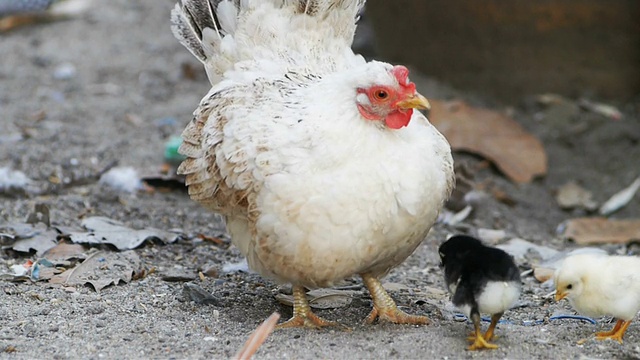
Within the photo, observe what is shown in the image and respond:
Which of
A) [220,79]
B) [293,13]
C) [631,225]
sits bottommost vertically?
[631,225]

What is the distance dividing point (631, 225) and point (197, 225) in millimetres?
3036

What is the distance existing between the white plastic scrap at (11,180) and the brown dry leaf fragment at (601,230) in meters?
3.78

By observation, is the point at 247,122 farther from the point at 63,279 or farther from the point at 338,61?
the point at 63,279

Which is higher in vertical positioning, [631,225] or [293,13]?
[293,13]

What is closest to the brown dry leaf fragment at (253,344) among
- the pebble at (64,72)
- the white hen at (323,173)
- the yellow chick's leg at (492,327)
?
the white hen at (323,173)

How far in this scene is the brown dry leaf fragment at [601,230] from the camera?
6.13 m

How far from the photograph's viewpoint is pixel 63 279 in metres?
4.73

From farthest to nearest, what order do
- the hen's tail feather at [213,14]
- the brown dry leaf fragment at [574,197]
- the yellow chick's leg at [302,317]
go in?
the brown dry leaf fragment at [574,197], the hen's tail feather at [213,14], the yellow chick's leg at [302,317]

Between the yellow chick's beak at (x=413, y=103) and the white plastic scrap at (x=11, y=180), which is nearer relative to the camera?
the yellow chick's beak at (x=413, y=103)

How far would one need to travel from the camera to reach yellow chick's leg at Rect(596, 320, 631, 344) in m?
3.97

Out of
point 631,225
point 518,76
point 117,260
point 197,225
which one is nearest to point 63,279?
point 117,260

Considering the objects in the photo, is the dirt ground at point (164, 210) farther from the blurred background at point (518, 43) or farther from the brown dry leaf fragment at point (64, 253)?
the blurred background at point (518, 43)

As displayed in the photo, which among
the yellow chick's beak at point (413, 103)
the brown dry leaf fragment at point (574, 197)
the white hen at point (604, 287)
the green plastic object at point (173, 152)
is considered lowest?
the brown dry leaf fragment at point (574, 197)

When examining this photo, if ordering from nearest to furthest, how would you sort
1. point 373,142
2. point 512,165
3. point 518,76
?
point 373,142 < point 512,165 < point 518,76
